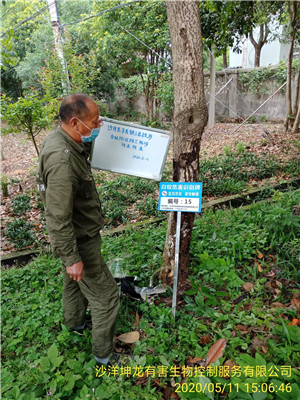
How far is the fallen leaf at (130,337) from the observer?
2.39 m

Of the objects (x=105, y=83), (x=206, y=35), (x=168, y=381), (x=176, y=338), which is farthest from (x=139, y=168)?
(x=105, y=83)

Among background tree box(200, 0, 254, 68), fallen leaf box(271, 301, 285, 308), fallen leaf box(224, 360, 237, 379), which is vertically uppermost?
background tree box(200, 0, 254, 68)

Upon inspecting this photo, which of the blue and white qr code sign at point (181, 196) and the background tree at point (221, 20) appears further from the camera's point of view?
the background tree at point (221, 20)

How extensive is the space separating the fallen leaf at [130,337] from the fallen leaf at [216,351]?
1.94ft

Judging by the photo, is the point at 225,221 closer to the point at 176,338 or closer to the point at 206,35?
the point at 176,338

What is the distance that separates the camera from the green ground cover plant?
1.95 meters

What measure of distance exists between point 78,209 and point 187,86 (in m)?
1.28

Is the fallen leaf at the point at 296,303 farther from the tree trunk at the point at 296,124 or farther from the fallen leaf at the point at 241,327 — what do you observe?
the tree trunk at the point at 296,124

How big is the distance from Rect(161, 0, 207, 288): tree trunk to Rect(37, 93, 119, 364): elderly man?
0.70 m

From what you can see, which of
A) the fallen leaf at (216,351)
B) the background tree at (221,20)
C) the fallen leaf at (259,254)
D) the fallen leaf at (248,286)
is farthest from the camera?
the background tree at (221,20)

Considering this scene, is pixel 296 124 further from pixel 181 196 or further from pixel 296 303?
pixel 181 196

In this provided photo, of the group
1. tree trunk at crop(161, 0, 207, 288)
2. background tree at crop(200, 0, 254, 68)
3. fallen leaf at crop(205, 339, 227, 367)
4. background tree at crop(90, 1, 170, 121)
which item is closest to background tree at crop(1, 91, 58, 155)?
background tree at crop(200, 0, 254, 68)

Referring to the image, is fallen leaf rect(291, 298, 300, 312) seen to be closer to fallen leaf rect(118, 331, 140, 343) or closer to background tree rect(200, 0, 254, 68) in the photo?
fallen leaf rect(118, 331, 140, 343)

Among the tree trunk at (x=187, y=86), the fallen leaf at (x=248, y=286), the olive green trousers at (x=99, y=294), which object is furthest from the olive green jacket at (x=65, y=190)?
the fallen leaf at (x=248, y=286)
